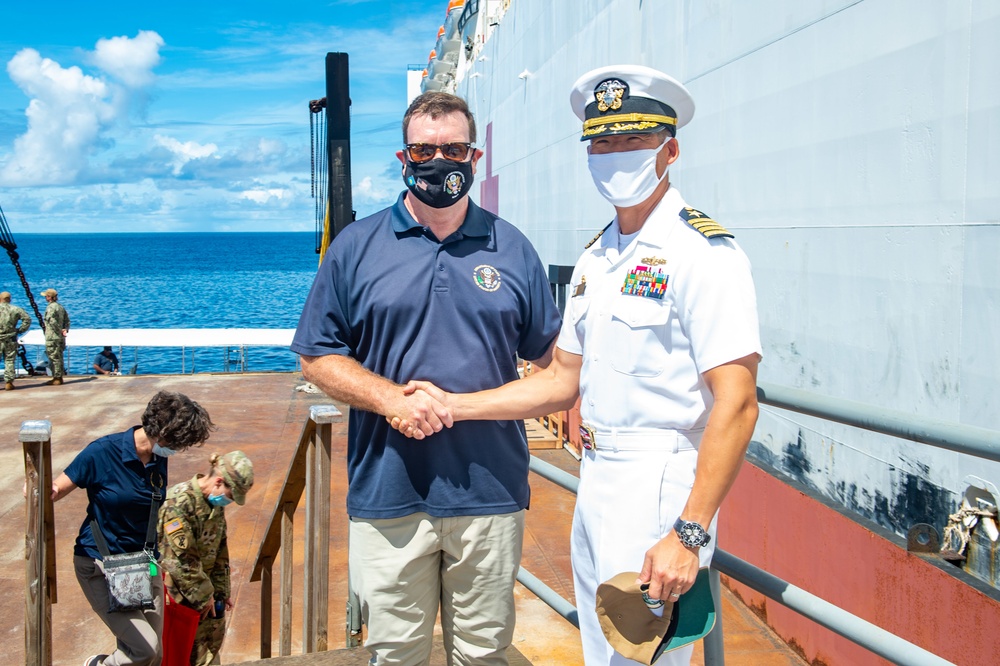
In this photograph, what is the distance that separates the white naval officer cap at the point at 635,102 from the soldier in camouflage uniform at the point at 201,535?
2.31 m

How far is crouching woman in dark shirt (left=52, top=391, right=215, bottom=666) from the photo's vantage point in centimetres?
347

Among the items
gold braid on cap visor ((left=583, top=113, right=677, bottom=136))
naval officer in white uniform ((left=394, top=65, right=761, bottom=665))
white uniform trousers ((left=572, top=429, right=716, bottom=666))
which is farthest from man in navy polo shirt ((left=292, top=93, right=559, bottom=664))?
gold braid on cap visor ((left=583, top=113, right=677, bottom=136))

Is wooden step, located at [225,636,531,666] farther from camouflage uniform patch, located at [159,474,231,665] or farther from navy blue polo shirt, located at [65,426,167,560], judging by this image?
navy blue polo shirt, located at [65,426,167,560]

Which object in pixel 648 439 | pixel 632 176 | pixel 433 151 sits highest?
pixel 433 151

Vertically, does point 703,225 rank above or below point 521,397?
above

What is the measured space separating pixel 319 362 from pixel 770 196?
3283 millimetres

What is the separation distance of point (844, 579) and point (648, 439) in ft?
7.60

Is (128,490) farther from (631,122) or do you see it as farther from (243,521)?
(243,521)

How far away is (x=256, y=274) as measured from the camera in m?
110

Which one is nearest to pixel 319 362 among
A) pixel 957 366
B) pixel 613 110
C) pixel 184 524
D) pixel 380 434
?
pixel 380 434

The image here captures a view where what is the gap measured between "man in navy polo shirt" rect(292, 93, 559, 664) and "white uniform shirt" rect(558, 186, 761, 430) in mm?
418

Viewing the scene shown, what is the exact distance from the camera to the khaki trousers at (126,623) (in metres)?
3.50

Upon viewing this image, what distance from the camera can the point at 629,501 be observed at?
184cm


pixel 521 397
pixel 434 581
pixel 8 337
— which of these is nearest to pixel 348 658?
pixel 434 581
